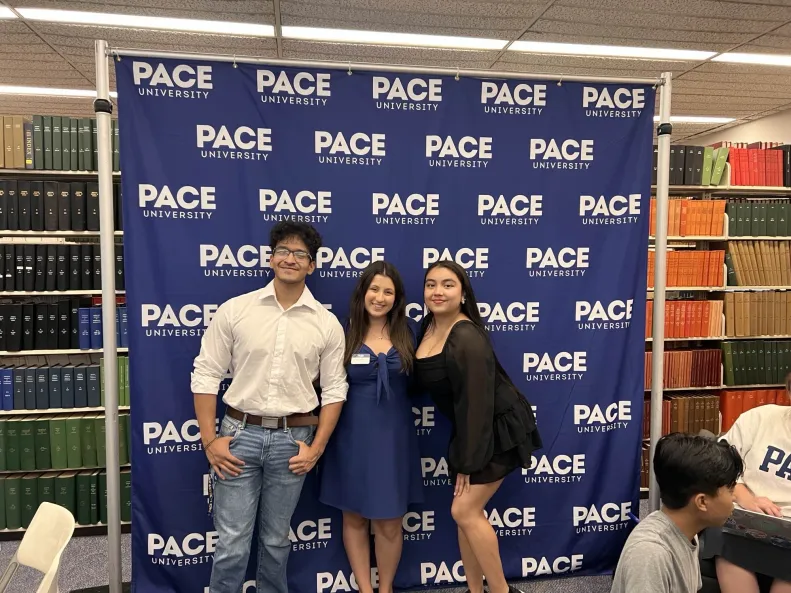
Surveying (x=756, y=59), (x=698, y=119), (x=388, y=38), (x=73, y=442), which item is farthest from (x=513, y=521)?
(x=698, y=119)

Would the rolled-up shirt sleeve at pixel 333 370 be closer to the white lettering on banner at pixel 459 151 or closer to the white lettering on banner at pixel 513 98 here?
the white lettering on banner at pixel 459 151

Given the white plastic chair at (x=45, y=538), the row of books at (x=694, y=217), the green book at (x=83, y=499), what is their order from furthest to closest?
the row of books at (x=694, y=217)
the green book at (x=83, y=499)
the white plastic chair at (x=45, y=538)

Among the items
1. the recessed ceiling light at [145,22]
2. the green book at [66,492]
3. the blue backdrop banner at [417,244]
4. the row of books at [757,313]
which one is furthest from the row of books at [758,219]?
the green book at [66,492]

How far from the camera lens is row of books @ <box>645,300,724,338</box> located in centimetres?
387

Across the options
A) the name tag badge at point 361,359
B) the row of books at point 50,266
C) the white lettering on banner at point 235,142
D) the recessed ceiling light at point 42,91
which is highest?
the recessed ceiling light at point 42,91

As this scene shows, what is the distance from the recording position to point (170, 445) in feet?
7.54

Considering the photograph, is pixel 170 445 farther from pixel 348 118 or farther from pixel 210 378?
pixel 348 118

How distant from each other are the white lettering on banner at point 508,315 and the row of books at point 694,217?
5.94 ft

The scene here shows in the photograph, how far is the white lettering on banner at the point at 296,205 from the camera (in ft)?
7.53

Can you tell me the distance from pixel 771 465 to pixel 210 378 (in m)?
2.18

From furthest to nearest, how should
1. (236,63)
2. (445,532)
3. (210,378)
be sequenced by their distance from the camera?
(445,532), (236,63), (210,378)


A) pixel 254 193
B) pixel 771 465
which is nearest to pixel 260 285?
pixel 254 193

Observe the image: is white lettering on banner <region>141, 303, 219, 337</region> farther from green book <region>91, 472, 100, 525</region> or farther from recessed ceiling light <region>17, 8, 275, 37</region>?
recessed ceiling light <region>17, 8, 275, 37</region>

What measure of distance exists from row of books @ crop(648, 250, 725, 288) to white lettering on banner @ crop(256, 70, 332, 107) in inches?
103
